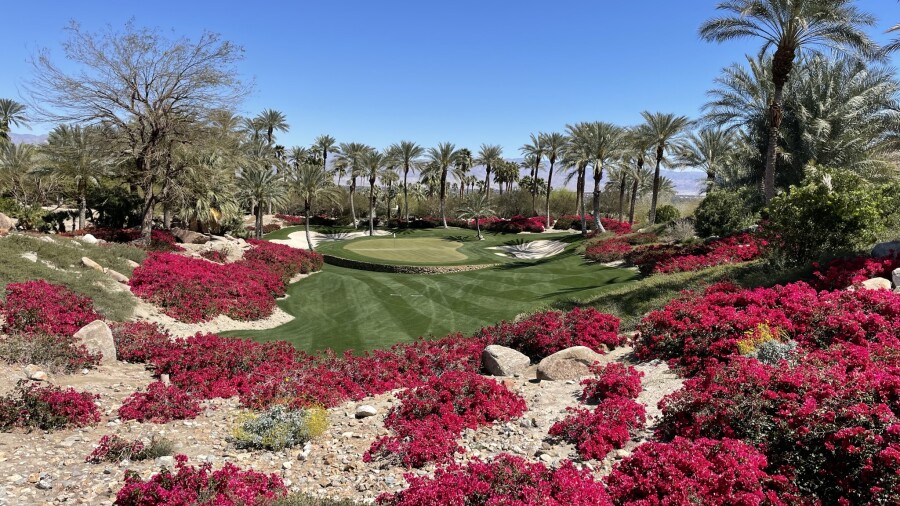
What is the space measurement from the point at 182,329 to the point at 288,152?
76399 mm

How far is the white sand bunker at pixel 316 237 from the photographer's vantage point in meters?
53.5

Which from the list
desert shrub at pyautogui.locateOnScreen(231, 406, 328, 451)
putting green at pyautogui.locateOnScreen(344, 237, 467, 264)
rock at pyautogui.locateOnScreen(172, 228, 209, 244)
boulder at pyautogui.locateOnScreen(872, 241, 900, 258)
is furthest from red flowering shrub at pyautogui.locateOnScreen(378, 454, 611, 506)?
putting green at pyautogui.locateOnScreen(344, 237, 467, 264)

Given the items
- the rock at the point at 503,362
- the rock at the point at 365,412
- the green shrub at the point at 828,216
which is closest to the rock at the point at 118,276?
the rock at the point at 365,412

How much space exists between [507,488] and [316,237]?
191 ft

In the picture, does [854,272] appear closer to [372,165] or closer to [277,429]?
[277,429]

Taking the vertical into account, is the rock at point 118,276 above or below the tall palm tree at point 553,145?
below

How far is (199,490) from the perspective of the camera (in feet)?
17.5

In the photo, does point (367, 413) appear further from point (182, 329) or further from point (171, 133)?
point (171, 133)

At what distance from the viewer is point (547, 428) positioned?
7.80 m

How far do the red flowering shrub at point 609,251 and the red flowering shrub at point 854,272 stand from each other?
19221 mm

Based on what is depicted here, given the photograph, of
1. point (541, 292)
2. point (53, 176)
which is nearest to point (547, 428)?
point (541, 292)

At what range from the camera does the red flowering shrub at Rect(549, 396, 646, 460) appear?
6.66 m

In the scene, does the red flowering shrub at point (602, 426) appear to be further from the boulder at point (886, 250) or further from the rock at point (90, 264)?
the rock at point (90, 264)

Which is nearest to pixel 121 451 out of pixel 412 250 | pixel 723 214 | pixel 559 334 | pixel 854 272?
pixel 559 334
